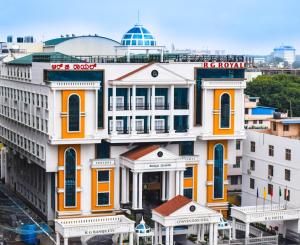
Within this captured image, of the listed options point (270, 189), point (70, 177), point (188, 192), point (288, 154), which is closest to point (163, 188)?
point (188, 192)

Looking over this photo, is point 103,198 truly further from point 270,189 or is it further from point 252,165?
point 270,189

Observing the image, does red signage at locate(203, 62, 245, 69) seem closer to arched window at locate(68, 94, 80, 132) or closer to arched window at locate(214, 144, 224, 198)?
arched window at locate(214, 144, 224, 198)

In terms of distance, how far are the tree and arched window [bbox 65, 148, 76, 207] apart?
51497 millimetres

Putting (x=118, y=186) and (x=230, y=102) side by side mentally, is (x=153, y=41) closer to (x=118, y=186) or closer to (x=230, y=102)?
(x=230, y=102)

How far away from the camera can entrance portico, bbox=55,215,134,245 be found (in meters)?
44.2

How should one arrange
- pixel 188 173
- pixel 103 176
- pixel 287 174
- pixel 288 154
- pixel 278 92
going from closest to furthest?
pixel 288 154
pixel 287 174
pixel 103 176
pixel 188 173
pixel 278 92

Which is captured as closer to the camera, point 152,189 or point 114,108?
point 114,108

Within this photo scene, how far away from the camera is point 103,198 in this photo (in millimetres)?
52219

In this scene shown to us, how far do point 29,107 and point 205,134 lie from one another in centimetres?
1319

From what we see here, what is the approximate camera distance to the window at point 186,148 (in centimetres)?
5422

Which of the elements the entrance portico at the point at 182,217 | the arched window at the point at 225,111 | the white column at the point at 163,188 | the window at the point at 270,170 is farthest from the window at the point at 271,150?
the entrance portico at the point at 182,217

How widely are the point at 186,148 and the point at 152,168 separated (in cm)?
445

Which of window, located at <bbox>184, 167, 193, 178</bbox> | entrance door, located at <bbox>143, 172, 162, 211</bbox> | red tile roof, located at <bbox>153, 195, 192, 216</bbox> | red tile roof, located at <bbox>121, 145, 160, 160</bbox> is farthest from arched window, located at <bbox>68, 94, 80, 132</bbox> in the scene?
window, located at <bbox>184, 167, 193, 178</bbox>

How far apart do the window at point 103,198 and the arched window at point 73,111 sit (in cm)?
517
